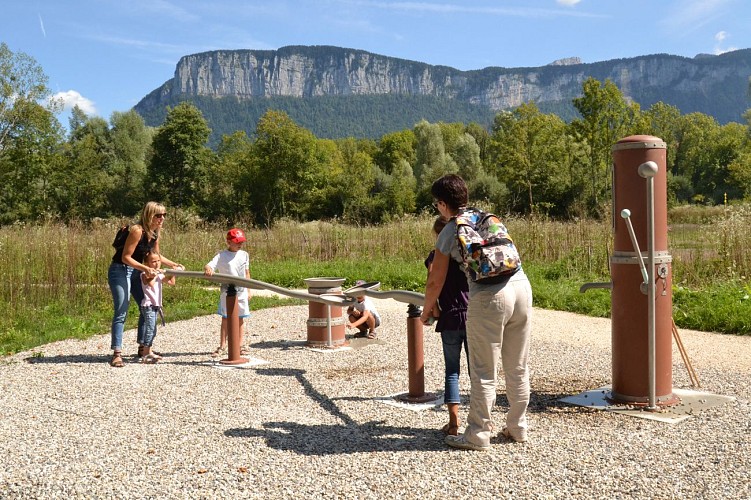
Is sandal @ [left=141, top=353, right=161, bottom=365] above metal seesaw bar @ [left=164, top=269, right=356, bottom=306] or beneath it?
beneath

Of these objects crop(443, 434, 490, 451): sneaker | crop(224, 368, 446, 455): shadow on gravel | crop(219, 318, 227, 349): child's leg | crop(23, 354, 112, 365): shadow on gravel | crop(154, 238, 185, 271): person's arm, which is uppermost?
crop(154, 238, 185, 271): person's arm

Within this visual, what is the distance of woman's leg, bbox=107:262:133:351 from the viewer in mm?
7723

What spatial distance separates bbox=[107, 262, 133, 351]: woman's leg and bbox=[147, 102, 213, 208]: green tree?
47183mm

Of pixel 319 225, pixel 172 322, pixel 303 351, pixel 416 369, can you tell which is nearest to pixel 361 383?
pixel 416 369

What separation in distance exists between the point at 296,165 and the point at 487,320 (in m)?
52.0

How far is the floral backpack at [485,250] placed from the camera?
4.30 m

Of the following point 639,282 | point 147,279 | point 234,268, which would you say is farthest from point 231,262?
point 639,282

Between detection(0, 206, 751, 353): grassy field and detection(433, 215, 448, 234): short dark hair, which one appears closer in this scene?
detection(433, 215, 448, 234): short dark hair

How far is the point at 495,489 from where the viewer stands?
391 cm

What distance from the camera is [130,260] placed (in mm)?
7453

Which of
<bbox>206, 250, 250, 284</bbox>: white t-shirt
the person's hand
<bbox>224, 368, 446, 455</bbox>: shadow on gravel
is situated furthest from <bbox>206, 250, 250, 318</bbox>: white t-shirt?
the person's hand

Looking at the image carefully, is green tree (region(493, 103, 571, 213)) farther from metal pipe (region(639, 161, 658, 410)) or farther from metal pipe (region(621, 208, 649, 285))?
metal pipe (region(621, 208, 649, 285))

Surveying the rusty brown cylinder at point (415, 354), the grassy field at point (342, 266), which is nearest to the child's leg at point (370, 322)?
the rusty brown cylinder at point (415, 354)

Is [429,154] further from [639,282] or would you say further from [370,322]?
[639,282]
